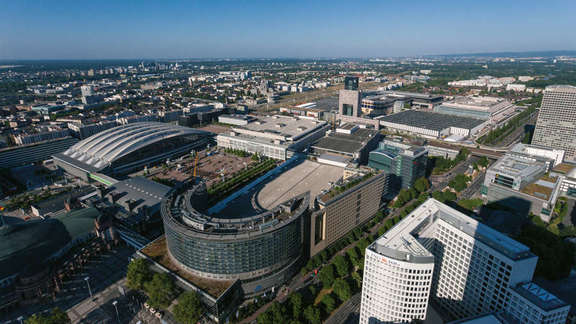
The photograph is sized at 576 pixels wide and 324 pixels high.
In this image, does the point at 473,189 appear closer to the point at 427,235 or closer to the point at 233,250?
the point at 427,235

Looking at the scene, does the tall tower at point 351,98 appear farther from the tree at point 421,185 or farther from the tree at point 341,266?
the tree at point 341,266

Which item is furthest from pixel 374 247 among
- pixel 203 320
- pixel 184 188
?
pixel 184 188

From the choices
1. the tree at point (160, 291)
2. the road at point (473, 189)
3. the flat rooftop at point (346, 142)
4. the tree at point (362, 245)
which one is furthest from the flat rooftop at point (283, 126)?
the tree at point (160, 291)

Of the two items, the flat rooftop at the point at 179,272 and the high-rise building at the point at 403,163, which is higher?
the high-rise building at the point at 403,163

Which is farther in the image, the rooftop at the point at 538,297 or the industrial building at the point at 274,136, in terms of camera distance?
the industrial building at the point at 274,136

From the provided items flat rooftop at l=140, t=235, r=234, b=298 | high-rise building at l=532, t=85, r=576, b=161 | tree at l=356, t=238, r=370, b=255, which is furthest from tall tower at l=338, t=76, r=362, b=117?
flat rooftop at l=140, t=235, r=234, b=298
